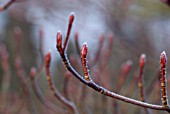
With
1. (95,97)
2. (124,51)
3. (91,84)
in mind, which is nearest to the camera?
(91,84)

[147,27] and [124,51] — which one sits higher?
[147,27]

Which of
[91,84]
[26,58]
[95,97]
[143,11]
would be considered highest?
[143,11]

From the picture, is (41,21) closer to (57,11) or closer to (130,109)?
(57,11)

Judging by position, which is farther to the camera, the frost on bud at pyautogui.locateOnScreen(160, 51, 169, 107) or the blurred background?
the blurred background

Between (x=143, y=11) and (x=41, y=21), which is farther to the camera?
(x=41, y=21)

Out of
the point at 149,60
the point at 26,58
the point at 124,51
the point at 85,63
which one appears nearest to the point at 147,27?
the point at 124,51

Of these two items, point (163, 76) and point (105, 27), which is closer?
point (163, 76)

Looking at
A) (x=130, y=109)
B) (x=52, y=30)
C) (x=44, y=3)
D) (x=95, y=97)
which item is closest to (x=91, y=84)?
(x=95, y=97)

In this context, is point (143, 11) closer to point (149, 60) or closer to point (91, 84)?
point (149, 60)

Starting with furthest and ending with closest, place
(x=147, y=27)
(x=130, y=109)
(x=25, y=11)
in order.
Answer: (x=25, y=11) < (x=147, y=27) < (x=130, y=109)

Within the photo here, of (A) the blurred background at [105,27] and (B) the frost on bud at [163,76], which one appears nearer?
(B) the frost on bud at [163,76]
